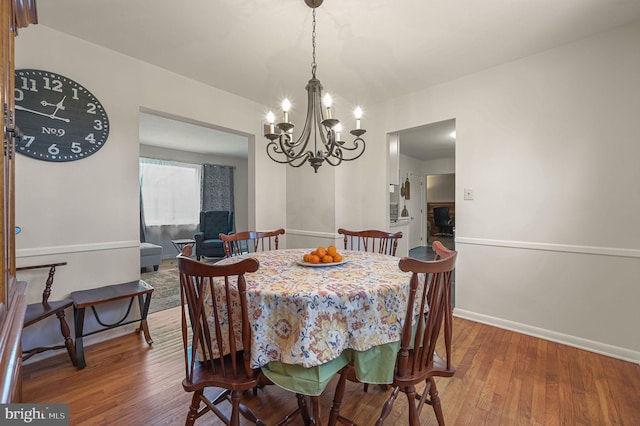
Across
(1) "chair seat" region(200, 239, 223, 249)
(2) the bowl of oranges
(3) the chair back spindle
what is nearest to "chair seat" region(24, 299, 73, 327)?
(3) the chair back spindle

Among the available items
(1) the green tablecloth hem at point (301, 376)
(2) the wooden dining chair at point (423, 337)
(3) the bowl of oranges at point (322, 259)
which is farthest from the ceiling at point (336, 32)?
(1) the green tablecloth hem at point (301, 376)

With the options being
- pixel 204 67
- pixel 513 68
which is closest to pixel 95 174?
pixel 204 67

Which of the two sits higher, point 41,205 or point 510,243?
point 41,205

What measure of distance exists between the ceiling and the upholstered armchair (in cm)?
326

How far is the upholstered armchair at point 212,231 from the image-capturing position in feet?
17.1

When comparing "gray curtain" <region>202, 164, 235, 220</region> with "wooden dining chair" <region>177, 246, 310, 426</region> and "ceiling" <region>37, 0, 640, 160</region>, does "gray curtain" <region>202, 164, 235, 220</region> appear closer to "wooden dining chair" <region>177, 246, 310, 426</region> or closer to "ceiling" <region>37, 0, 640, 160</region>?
"ceiling" <region>37, 0, 640, 160</region>

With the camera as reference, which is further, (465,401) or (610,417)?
(465,401)

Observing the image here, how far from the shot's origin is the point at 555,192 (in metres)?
2.28

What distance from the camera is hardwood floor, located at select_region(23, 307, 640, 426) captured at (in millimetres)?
1482

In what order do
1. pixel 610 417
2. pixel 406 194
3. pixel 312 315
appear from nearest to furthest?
pixel 312 315 → pixel 610 417 → pixel 406 194

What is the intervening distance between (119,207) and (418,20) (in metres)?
2.77

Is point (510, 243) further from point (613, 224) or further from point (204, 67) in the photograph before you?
point (204, 67)

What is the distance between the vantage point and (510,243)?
2.50 meters

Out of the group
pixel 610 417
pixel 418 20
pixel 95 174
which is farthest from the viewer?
pixel 95 174
